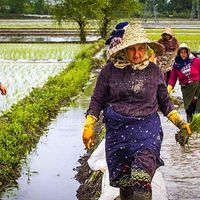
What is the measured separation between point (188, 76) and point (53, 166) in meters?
1.77

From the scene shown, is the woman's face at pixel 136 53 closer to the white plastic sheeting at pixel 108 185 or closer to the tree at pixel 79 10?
the white plastic sheeting at pixel 108 185

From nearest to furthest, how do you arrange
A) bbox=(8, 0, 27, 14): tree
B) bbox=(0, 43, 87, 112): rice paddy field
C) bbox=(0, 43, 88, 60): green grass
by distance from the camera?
1. bbox=(0, 43, 87, 112): rice paddy field
2. bbox=(0, 43, 88, 60): green grass
3. bbox=(8, 0, 27, 14): tree

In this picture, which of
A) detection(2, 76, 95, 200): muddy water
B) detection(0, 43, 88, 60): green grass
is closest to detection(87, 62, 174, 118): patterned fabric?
detection(2, 76, 95, 200): muddy water

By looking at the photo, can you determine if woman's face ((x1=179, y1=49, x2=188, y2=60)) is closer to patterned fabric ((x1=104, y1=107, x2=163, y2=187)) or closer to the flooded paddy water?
the flooded paddy water

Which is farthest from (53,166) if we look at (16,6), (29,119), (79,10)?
(16,6)

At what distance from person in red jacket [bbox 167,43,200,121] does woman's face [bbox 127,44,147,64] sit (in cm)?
279

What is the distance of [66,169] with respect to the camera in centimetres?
637

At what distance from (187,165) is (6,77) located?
9709 millimetres

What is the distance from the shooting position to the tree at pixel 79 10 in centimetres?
2962

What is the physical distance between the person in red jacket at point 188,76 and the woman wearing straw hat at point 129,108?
2773 mm

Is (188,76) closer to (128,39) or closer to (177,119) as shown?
(177,119)

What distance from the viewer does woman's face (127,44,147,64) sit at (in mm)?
3557

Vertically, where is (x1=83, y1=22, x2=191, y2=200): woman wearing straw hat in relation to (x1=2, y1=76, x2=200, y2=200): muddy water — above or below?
above

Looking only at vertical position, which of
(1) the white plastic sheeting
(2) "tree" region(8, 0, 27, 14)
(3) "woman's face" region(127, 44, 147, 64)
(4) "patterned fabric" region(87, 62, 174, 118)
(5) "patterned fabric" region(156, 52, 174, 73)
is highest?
(3) "woman's face" region(127, 44, 147, 64)
